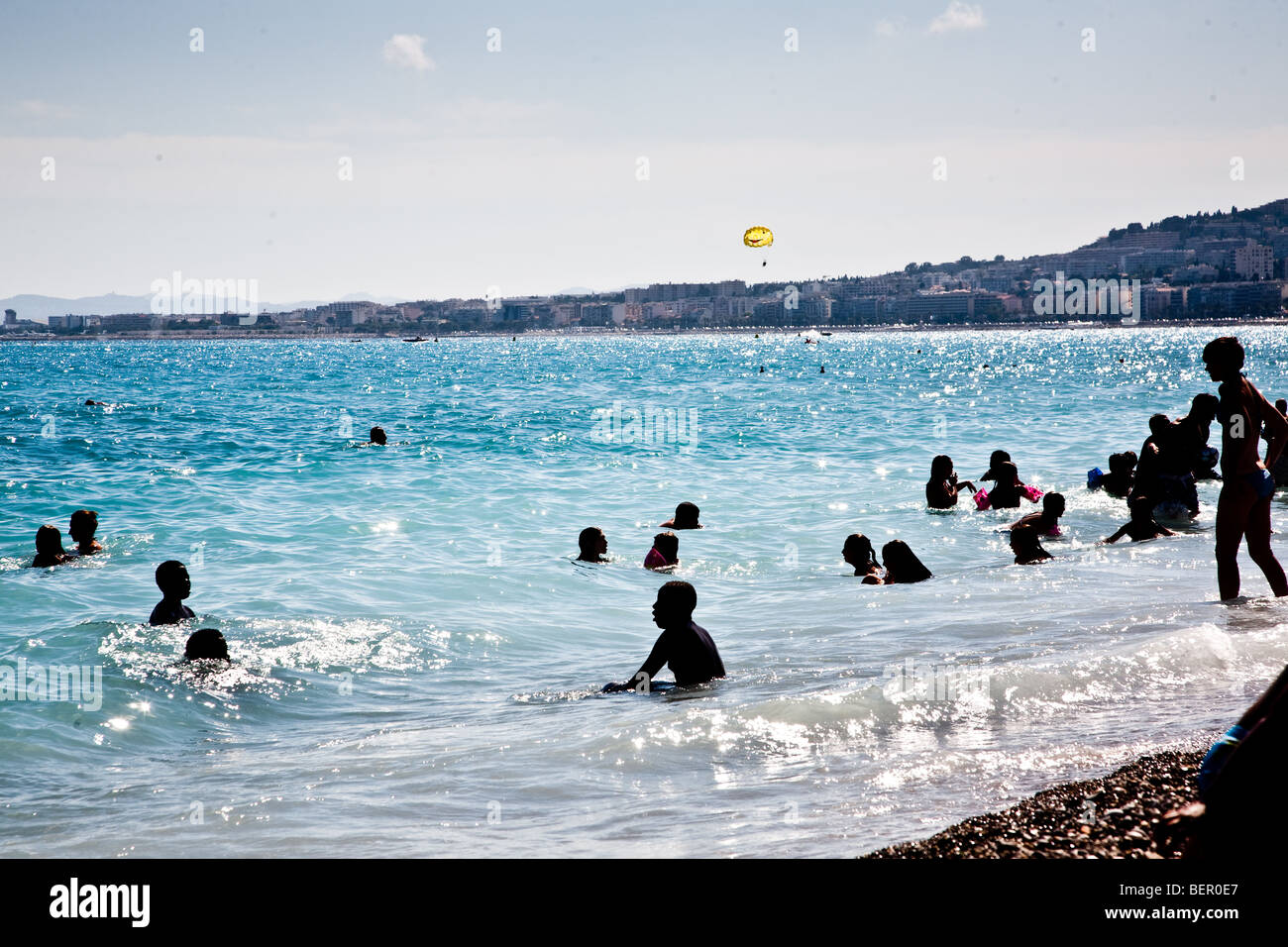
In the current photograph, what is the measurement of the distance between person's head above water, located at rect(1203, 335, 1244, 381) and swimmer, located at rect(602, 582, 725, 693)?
394 centimetres

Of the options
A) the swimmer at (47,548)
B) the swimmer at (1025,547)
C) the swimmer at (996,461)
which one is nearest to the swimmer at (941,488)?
the swimmer at (996,461)

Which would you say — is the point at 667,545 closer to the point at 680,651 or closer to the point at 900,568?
the point at 900,568

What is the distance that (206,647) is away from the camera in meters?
8.62

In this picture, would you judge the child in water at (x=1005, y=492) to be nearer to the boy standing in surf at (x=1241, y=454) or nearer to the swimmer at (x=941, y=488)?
the swimmer at (x=941, y=488)

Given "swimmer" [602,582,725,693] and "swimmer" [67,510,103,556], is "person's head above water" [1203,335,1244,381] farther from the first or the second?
"swimmer" [67,510,103,556]

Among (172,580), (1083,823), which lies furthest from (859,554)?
(1083,823)

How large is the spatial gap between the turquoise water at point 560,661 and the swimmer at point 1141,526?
0.31 m

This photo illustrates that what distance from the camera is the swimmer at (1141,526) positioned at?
13.5 meters

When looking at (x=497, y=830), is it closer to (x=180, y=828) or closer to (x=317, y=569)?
(x=180, y=828)

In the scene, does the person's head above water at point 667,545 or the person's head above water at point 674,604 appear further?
the person's head above water at point 667,545

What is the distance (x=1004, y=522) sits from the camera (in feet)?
53.7

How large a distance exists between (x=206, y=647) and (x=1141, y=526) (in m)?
11.2

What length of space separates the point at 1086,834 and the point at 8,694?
7.68 metres
